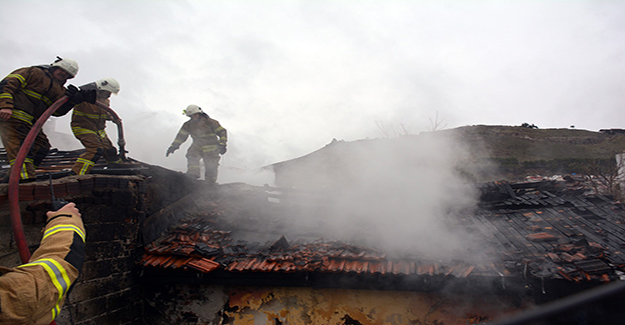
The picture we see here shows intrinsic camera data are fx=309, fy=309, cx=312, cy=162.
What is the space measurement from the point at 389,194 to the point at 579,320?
398cm

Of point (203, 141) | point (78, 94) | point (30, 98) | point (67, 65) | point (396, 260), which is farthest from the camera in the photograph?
point (203, 141)

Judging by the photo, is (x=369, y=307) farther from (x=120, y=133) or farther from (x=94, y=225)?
(x=120, y=133)

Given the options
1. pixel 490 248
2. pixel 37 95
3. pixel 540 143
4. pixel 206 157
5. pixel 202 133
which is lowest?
pixel 490 248

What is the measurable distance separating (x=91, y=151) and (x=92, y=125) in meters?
0.50

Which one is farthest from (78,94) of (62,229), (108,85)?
(62,229)

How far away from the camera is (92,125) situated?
5.64m

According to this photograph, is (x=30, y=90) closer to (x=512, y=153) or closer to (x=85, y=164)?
(x=85, y=164)

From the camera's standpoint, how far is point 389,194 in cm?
739

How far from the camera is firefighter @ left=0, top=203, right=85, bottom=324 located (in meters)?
1.55

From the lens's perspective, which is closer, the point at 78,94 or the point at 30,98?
the point at 78,94

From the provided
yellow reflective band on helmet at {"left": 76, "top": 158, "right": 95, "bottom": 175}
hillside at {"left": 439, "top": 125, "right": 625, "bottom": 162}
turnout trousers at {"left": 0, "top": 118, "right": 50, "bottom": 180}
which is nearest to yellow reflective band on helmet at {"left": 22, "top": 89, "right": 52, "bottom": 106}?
turnout trousers at {"left": 0, "top": 118, "right": 50, "bottom": 180}

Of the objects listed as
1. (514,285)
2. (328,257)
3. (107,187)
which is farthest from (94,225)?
(514,285)

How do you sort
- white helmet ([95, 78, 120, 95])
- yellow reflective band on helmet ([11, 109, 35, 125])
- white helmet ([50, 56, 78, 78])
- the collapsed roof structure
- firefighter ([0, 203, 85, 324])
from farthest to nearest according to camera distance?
white helmet ([95, 78, 120, 95]), white helmet ([50, 56, 78, 78]), yellow reflective band on helmet ([11, 109, 35, 125]), the collapsed roof structure, firefighter ([0, 203, 85, 324])

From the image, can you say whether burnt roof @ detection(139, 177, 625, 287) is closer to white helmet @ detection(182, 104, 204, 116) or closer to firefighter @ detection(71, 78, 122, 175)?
firefighter @ detection(71, 78, 122, 175)
